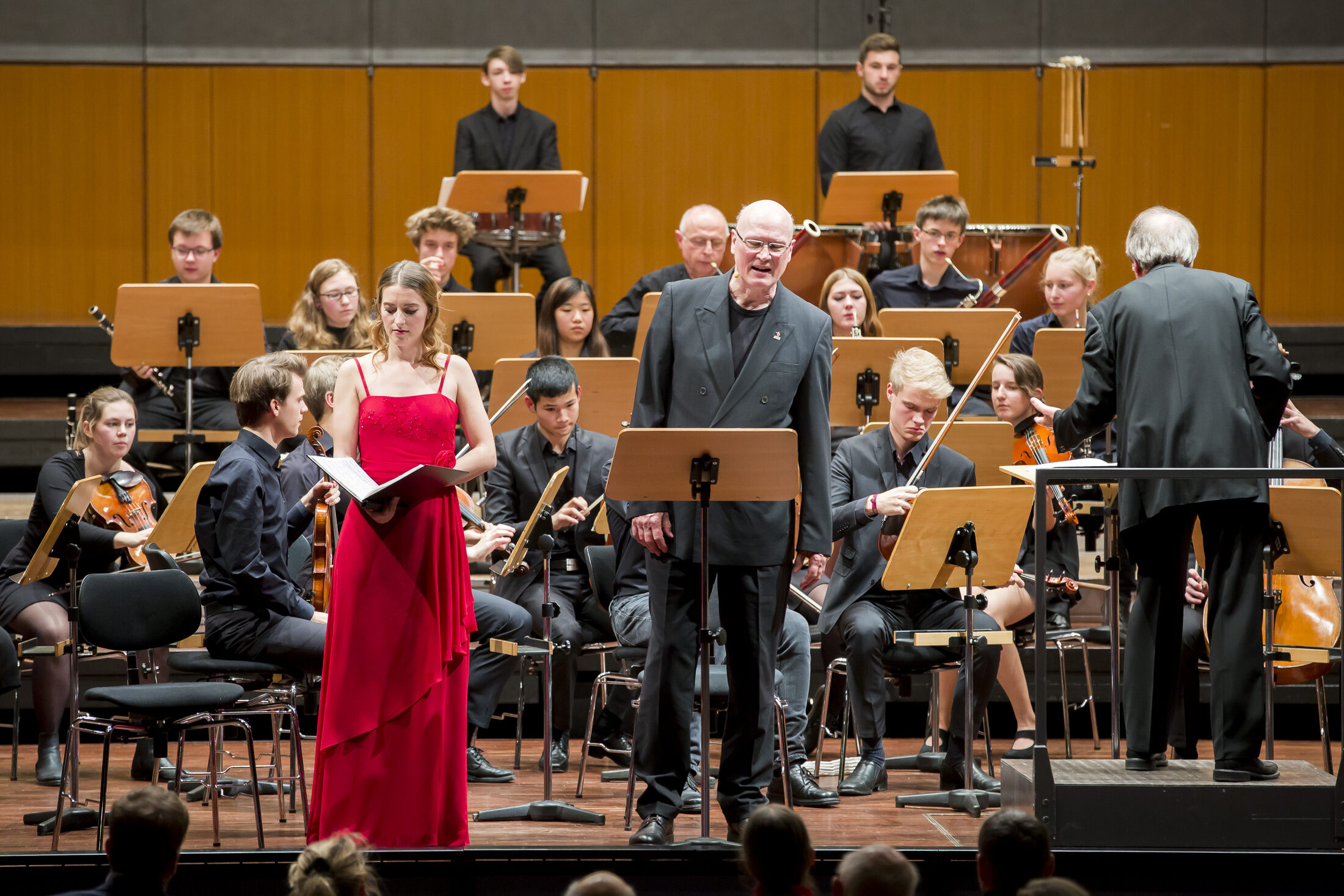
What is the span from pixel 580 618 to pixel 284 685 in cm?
99

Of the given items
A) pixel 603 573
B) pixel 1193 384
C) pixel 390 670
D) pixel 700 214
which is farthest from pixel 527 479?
pixel 1193 384

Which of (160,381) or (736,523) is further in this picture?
(160,381)

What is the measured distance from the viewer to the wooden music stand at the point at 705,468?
3.16 m

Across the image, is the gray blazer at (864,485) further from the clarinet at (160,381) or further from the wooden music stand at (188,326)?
the clarinet at (160,381)

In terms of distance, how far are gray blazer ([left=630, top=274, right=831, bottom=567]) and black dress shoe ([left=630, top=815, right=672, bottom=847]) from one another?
58 centimetres

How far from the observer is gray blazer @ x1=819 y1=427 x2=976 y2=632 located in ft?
14.5

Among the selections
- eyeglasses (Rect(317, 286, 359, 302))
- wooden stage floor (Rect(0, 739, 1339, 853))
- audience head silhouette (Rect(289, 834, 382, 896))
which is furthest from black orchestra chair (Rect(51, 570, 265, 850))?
eyeglasses (Rect(317, 286, 359, 302))

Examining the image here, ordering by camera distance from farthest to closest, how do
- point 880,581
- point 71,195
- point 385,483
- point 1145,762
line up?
point 71,195, point 880,581, point 1145,762, point 385,483

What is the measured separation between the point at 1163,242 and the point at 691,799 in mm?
1783

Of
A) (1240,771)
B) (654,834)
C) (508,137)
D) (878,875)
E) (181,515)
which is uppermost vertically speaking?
(508,137)

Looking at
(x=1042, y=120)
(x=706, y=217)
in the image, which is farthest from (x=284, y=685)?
(x=1042, y=120)

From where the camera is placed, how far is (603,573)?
4492mm

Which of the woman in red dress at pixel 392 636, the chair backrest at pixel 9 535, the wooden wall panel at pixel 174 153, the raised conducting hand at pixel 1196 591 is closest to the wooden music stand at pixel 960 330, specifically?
the raised conducting hand at pixel 1196 591

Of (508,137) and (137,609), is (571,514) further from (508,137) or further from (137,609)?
(508,137)
